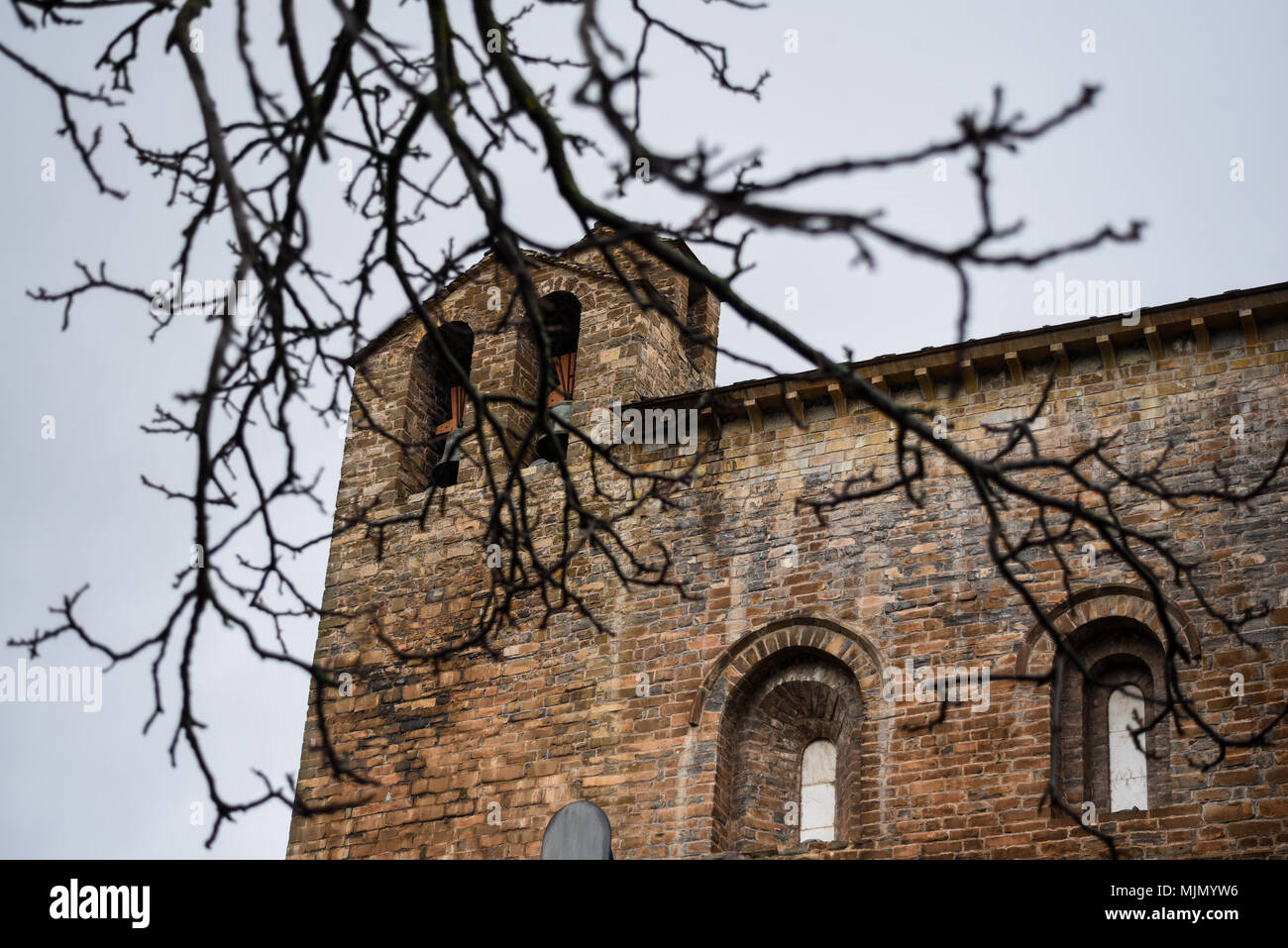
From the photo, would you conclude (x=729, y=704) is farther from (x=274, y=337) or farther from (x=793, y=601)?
(x=274, y=337)

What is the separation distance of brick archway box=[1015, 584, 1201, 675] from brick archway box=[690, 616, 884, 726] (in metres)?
1.27

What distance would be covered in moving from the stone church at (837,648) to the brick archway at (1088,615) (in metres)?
0.02

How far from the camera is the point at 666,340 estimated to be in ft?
53.2

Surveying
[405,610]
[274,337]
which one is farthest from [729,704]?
[274,337]

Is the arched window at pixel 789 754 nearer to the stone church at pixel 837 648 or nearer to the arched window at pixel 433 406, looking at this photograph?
the stone church at pixel 837 648

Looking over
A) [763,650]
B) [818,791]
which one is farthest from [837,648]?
[818,791]

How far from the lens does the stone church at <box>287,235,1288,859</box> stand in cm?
1219

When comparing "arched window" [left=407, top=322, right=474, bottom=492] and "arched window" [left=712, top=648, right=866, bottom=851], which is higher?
"arched window" [left=407, top=322, right=474, bottom=492]

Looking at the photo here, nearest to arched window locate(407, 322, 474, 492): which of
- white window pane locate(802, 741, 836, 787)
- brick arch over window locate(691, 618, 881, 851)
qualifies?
brick arch over window locate(691, 618, 881, 851)

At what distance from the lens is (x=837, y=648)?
529 inches

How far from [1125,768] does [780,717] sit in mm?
2665

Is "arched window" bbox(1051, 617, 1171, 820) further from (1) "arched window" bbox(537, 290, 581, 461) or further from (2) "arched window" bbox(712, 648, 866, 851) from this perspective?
(1) "arched window" bbox(537, 290, 581, 461)

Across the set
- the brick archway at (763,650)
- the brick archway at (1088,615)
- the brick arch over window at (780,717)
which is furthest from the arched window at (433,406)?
the brick archway at (1088,615)

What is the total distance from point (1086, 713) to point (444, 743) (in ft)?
16.4
